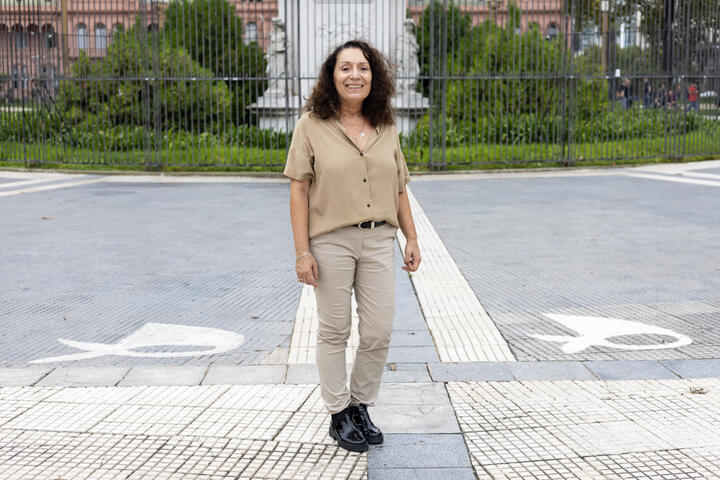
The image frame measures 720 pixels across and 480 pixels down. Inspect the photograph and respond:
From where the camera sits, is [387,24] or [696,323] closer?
[696,323]

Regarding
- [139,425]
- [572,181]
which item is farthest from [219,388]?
[572,181]

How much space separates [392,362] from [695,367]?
1.53 metres

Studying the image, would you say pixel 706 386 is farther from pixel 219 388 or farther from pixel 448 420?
pixel 219 388

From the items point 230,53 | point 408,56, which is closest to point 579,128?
point 408,56

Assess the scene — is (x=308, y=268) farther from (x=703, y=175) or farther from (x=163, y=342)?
(x=703, y=175)

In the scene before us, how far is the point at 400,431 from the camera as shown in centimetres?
354

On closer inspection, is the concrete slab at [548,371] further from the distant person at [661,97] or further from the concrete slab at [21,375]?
the distant person at [661,97]

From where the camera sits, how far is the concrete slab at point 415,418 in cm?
356

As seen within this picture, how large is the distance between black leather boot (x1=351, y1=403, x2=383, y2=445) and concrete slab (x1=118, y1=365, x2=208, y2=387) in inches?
40.9

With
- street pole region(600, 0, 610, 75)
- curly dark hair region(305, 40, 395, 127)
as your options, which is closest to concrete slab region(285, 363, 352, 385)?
curly dark hair region(305, 40, 395, 127)

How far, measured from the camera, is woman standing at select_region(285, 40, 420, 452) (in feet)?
11.0

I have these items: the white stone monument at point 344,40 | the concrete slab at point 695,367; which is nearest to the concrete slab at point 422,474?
the concrete slab at point 695,367

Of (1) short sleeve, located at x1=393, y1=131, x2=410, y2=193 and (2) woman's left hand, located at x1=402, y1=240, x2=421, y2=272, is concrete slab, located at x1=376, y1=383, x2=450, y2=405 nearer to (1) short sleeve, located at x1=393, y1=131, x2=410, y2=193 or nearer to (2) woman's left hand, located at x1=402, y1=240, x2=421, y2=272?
(2) woman's left hand, located at x1=402, y1=240, x2=421, y2=272

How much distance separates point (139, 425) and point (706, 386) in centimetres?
260
